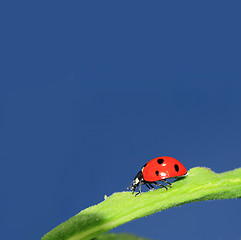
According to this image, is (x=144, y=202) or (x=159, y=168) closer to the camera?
(x=144, y=202)

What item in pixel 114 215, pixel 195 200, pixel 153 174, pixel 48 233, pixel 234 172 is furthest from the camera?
pixel 153 174

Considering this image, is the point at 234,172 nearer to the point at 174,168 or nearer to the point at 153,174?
the point at 174,168

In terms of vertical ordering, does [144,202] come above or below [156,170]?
below

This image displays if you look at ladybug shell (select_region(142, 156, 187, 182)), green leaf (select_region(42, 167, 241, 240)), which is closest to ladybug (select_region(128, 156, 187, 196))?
ladybug shell (select_region(142, 156, 187, 182))

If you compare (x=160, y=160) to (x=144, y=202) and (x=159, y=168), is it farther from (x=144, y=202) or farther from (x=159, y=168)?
(x=144, y=202)

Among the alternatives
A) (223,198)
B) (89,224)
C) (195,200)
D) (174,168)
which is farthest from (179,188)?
(174,168)

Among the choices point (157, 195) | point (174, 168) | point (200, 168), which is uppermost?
point (174, 168)

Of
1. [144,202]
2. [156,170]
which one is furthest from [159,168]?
[144,202]
